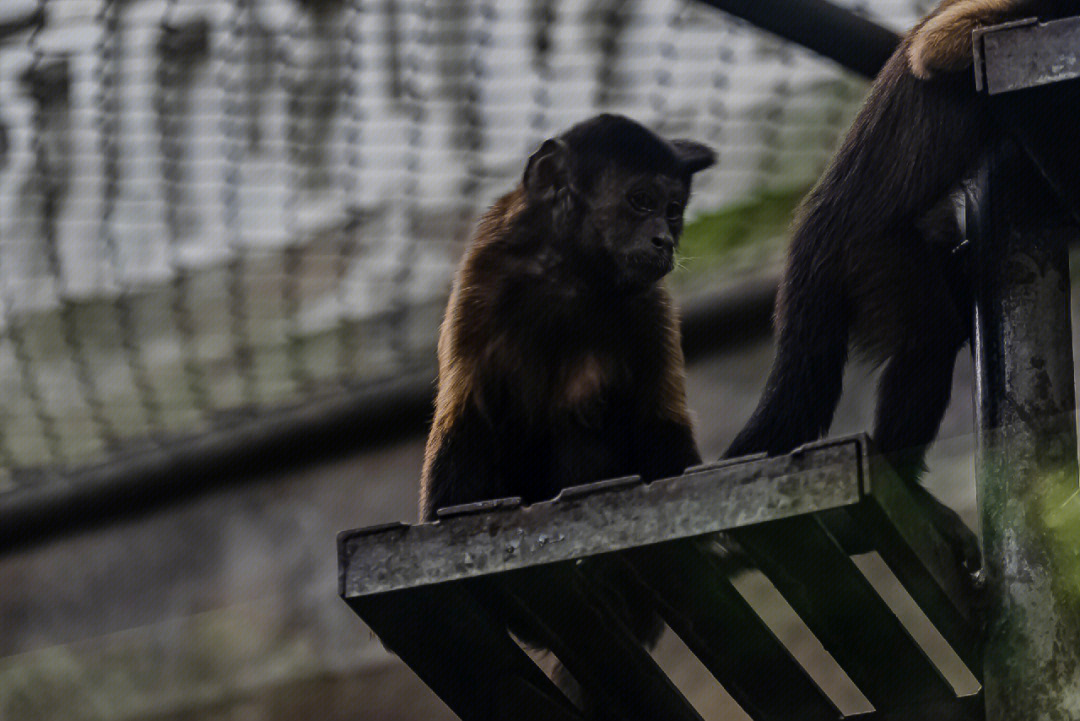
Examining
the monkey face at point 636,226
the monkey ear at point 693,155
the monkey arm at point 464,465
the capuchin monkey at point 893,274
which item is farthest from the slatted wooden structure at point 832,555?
the monkey ear at point 693,155

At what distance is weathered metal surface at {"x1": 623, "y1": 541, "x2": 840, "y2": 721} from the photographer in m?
1.52

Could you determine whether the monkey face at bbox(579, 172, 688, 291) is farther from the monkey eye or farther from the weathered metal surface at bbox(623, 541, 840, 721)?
the weathered metal surface at bbox(623, 541, 840, 721)

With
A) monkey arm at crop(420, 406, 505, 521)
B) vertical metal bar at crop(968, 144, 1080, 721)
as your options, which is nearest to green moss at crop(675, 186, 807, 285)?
monkey arm at crop(420, 406, 505, 521)

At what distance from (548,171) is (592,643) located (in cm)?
97

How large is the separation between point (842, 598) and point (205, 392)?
9.58ft

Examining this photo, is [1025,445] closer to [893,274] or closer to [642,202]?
[893,274]

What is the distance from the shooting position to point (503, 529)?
1.52 metres

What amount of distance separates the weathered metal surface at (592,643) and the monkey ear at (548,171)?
91 centimetres

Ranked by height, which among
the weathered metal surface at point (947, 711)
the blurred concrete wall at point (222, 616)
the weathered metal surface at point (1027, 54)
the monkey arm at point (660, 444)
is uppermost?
the weathered metal surface at point (1027, 54)

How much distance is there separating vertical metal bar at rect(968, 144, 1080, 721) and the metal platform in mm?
64

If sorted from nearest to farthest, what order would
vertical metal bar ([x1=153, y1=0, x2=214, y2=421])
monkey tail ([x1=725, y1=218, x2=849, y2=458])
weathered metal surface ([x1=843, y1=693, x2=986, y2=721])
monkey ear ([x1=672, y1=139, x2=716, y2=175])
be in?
Result: weathered metal surface ([x1=843, y1=693, x2=986, y2=721]), monkey tail ([x1=725, y1=218, x2=849, y2=458]), monkey ear ([x1=672, y1=139, x2=716, y2=175]), vertical metal bar ([x1=153, y1=0, x2=214, y2=421])

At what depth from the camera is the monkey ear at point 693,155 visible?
2.46 metres

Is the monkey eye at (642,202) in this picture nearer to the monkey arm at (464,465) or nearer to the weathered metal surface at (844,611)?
the monkey arm at (464,465)

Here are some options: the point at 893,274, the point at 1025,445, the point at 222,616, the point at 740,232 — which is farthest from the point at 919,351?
the point at 222,616
